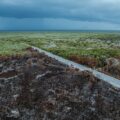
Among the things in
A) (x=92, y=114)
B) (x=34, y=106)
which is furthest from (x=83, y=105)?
(x=34, y=106)

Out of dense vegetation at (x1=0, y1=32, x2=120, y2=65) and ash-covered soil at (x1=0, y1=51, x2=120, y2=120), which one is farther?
dense vegetation at (x1=0, y1=32, x2=120, y2=65)

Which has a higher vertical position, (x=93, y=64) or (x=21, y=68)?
(x=21, y=68)

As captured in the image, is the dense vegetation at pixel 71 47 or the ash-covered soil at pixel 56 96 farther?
the dense vegetation at pixel 71 47

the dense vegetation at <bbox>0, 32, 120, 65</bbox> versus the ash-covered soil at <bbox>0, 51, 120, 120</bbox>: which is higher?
the ash-covered soil at <bbox>0, 51, 120, 120</bbox>

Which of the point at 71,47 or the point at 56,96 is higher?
the point at 56,96

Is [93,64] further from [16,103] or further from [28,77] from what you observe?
[16,103]

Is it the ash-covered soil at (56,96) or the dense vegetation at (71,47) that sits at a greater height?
the ash-covered soil at (56,96)

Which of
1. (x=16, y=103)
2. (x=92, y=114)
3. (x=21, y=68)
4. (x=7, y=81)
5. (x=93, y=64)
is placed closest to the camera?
(x=92, y=114)

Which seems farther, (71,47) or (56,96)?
(71,47)
